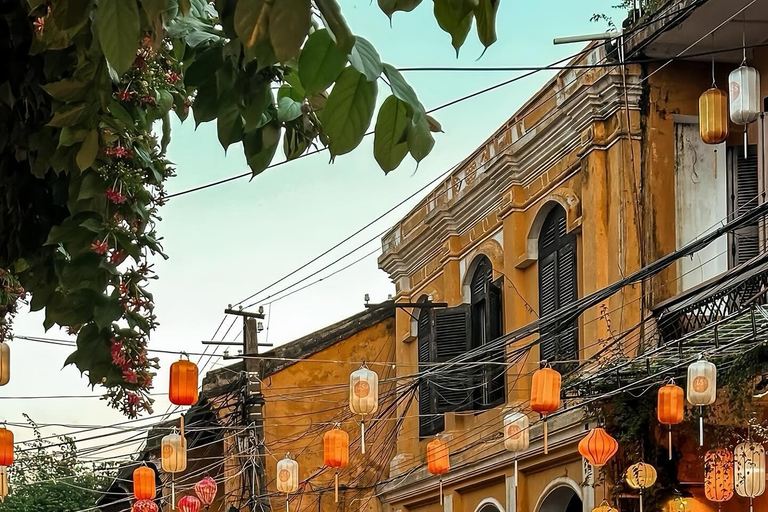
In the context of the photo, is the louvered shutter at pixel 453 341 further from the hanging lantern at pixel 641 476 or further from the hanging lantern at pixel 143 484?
the hanging lantern at pixel 641 476

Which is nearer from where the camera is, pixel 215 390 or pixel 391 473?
pixel 391 473

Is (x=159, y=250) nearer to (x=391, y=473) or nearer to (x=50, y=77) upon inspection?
(x=50, y=77)

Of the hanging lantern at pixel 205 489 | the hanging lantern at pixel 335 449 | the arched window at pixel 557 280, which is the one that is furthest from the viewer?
the hanging lantern at pixel 205 489

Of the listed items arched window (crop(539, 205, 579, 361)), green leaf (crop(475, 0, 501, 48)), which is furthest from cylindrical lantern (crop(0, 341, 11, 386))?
arched window (crop(539, 205, 579, 361))

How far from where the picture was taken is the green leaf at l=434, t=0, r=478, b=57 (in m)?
1.96

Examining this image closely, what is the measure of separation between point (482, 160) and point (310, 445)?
613 centimetres

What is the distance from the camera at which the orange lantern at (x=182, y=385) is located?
1227 cm

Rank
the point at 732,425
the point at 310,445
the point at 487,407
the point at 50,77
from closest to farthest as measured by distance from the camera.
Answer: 1. the point at 50,77
2. the point at 732,425
3. the point at 487,407
4. the point at 310,445

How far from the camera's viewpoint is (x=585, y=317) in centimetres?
1305

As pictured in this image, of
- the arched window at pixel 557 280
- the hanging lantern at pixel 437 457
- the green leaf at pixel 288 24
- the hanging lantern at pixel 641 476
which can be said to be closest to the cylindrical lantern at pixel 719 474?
the hanging lantern at pixel 641 476

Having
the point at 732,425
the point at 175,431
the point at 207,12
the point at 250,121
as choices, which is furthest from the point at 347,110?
the point at 175,431

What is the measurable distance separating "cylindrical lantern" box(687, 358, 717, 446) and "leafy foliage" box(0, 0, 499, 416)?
717 cm

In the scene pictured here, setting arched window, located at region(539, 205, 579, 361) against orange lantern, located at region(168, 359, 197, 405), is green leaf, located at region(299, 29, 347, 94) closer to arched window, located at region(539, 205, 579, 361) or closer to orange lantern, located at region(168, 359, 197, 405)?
orange lantern, located at region(168, 359, 197, 405)

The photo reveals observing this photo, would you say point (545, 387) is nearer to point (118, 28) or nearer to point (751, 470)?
point (751, 470)
